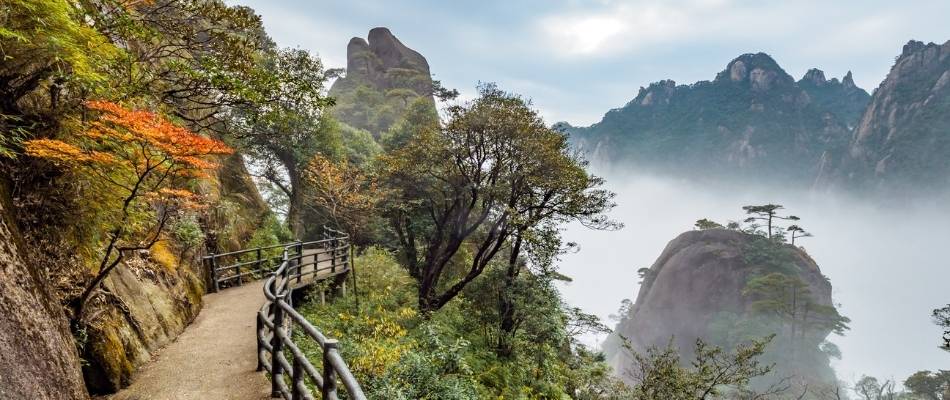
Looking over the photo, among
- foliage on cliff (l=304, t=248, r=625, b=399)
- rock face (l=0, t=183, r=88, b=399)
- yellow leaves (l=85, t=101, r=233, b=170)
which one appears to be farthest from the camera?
foliage on cliff (l=304, t=248, r=625, b=399)

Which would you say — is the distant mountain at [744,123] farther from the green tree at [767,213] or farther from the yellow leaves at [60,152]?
the yellow leaves at [60,152]

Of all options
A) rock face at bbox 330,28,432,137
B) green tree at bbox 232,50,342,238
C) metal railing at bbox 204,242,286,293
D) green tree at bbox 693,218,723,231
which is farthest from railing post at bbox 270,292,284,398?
green tree at bbox 693,218,723,231

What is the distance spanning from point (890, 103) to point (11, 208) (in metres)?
120

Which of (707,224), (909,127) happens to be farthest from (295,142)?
(909,127)

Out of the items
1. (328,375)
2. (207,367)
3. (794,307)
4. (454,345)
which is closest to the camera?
(328,375)

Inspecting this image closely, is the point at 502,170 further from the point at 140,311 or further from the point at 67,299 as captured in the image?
the point at 67,299

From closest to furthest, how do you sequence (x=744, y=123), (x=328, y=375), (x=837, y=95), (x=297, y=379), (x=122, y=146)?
(x=328, y=375) → (x=297, y=379) → (x=122, y=146) → (x=744, y=123) → (x=837, y=95)

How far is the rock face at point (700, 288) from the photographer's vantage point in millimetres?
45469

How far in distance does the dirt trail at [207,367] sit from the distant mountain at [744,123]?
129m

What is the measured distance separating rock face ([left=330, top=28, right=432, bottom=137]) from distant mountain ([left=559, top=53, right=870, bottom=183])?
79537 mm

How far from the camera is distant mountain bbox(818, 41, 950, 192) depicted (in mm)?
77938

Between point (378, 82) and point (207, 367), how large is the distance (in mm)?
60473

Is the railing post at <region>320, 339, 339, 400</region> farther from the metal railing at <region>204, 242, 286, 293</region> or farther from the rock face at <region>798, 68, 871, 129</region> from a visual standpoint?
the rock face at <region>798, 68, 871, 129</region>

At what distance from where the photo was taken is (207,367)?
20.3 ft
